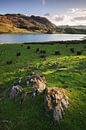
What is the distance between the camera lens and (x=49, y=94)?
547 inches

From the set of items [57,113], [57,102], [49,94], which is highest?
[49,94]

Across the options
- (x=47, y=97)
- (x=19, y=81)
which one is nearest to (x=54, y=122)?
(x=47, y=97)

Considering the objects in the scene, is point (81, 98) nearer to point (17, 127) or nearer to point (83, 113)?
point (83, 113)

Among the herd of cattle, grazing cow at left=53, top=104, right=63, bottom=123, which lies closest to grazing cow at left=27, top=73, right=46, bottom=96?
the herd of cattle

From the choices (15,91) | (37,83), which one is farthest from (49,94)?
(15,91)

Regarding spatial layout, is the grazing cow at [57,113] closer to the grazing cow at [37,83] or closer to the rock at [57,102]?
the rock at [57,102]

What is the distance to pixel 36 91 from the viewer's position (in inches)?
585

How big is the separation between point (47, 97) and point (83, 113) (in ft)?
7.25

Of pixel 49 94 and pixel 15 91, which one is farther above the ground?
pixel 49 94

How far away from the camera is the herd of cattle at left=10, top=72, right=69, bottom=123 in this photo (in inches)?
521

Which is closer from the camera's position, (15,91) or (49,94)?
(49,94)

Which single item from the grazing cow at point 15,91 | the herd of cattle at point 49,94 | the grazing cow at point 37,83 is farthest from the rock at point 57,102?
the grazing cow at point 15,91

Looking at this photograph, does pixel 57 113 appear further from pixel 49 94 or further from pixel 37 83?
pixel 37 83

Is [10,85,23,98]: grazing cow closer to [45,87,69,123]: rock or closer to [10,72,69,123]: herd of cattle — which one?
[10,72,69,123]: herd of cattle
